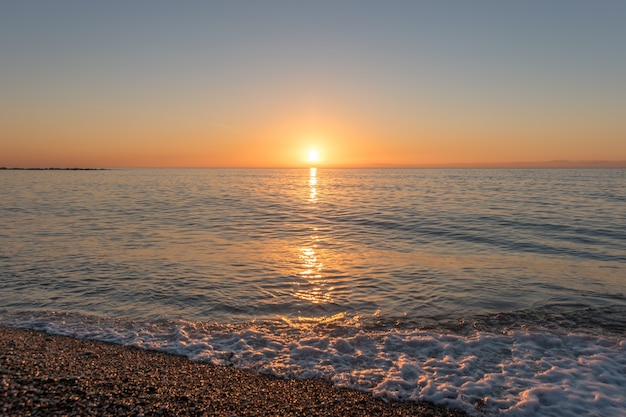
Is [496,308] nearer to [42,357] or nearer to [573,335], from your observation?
[573,335]

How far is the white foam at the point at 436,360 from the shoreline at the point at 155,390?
1.26 feet

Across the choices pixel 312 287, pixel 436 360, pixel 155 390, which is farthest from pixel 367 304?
pixel 155 390

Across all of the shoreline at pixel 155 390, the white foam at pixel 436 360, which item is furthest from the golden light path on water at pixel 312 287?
the shoreline at pixel 155 390

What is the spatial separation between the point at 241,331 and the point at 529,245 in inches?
673

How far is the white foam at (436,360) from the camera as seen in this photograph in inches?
251

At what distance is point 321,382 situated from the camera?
22.2 feet

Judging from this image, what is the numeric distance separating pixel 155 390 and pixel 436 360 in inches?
205

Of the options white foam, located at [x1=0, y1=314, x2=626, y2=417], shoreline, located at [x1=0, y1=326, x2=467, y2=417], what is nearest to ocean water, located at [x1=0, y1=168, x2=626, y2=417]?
white foam, located at [x1=0, y1=314, x2=626, y2=417]

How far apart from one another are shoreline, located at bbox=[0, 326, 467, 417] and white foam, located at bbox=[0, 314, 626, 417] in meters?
0.38

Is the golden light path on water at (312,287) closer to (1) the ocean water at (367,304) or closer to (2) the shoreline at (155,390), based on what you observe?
(1) the ocean water at (367,304)

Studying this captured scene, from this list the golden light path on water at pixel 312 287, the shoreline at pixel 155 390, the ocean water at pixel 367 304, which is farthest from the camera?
the golden light path on water at pixel 312 287

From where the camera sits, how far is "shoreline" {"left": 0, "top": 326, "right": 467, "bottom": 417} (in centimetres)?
561

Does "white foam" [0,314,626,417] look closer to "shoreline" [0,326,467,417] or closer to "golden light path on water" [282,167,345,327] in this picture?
"shoreline" [0,326,467,417]

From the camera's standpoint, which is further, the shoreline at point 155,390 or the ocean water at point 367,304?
the ocean water at point 367,304
